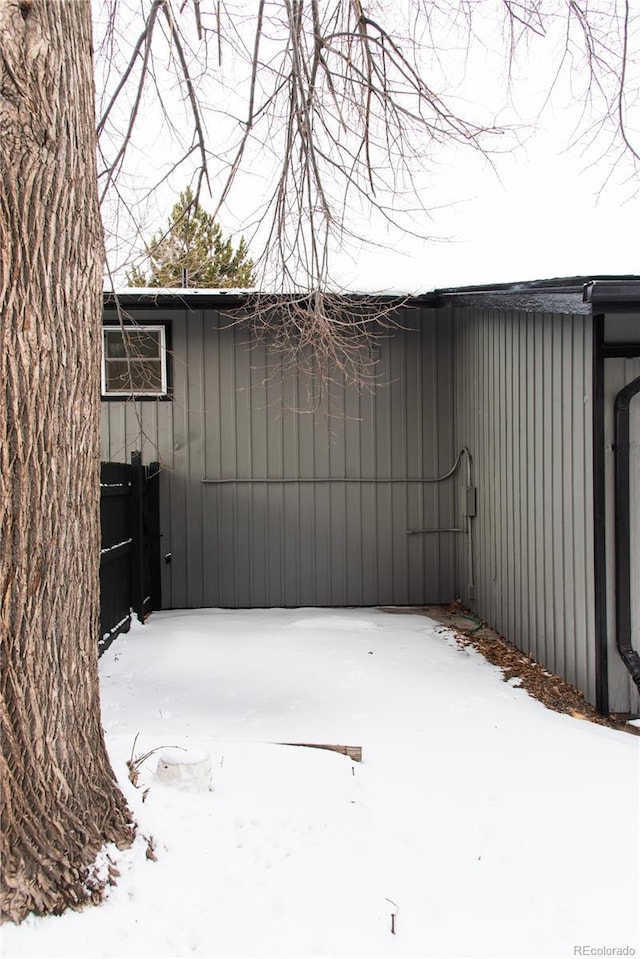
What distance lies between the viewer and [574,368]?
4.84 m

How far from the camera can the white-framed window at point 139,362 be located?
7.61m

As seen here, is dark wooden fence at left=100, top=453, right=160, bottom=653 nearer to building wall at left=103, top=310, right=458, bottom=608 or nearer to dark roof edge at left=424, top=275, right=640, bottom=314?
building wall at left=103, top=310, right=458, bottom=608

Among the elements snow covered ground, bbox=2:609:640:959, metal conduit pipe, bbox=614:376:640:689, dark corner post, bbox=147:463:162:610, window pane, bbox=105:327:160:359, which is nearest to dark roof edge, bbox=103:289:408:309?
window pane, bbox=105:327:160:359

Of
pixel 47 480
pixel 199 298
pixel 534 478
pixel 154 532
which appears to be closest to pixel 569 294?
pixel 534 478

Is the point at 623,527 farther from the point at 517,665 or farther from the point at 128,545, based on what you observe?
the point at 128,545

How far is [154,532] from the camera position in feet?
25.0

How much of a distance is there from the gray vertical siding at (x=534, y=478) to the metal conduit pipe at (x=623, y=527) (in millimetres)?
163

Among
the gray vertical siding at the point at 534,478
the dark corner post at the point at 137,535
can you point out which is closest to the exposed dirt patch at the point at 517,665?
the gray vertical siding at the point at 534,478

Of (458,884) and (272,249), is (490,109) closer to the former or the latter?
(272,249)

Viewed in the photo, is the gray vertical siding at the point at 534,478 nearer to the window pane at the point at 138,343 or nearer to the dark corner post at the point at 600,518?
the dark corner post at the point at 600,518

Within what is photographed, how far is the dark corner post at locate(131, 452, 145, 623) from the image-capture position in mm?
6938

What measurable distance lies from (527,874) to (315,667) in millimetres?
2828

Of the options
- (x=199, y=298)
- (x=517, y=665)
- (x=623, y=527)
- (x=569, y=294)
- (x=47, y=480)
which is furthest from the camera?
(x=199, y=298)

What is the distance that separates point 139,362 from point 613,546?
506 centimetres
